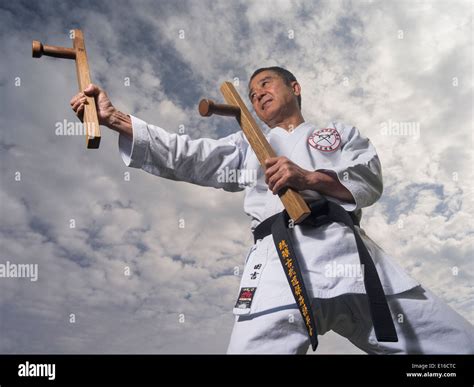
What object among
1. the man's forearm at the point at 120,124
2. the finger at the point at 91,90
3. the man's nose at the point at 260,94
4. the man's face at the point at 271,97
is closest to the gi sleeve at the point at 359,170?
the man's face at the point at 271,97

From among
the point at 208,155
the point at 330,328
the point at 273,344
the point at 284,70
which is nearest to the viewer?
the point at 273,344

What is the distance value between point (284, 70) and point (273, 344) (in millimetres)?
1384

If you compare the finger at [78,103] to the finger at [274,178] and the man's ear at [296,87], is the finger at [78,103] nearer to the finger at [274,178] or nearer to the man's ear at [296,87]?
the finger at [274,178]

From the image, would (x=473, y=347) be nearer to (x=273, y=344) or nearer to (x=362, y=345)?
(x=362, y=345)

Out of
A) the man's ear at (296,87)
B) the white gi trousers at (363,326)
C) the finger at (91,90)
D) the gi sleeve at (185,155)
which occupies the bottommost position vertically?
the white gi trousers at (363,326)

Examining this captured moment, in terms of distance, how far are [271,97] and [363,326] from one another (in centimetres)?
111

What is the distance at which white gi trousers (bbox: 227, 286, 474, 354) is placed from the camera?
5.98ft

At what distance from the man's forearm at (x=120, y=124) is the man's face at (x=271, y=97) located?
669mm

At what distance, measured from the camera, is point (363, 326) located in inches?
78.0

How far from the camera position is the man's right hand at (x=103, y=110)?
2.03 m

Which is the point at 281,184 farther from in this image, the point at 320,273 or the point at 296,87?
the point at 296,87

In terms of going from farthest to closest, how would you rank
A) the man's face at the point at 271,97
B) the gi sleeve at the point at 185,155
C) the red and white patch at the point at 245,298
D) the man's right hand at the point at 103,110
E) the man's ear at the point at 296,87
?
the man's ear at the point at 296,87, the man's face at the point at 271,97, the gi sleeve at the point at 185,155, the man's right hand at the point at 103,110, the red and white patch at the point at 245,298

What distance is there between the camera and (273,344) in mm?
1809
